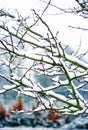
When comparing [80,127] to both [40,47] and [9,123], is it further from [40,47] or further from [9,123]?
[40,47]

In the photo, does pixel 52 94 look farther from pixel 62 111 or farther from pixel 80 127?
pixel 80 127

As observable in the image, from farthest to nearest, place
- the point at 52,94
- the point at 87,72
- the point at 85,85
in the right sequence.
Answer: the point at 85,85, the point at 52,94, the point at 87,72

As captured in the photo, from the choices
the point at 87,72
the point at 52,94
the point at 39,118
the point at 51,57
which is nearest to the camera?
the point at 51,57

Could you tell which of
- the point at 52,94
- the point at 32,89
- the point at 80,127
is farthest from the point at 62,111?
the point at 80,127

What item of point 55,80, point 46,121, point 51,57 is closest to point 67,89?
point 55,80


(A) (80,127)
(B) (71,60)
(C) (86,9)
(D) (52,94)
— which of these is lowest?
(A) (80,127)

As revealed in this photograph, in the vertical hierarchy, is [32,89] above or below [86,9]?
below

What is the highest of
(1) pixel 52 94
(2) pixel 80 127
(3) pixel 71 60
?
(3) pixel 71 60

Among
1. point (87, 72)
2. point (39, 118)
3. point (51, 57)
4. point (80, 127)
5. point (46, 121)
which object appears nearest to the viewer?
point (51, 57)

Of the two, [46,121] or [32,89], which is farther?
[46,121]
